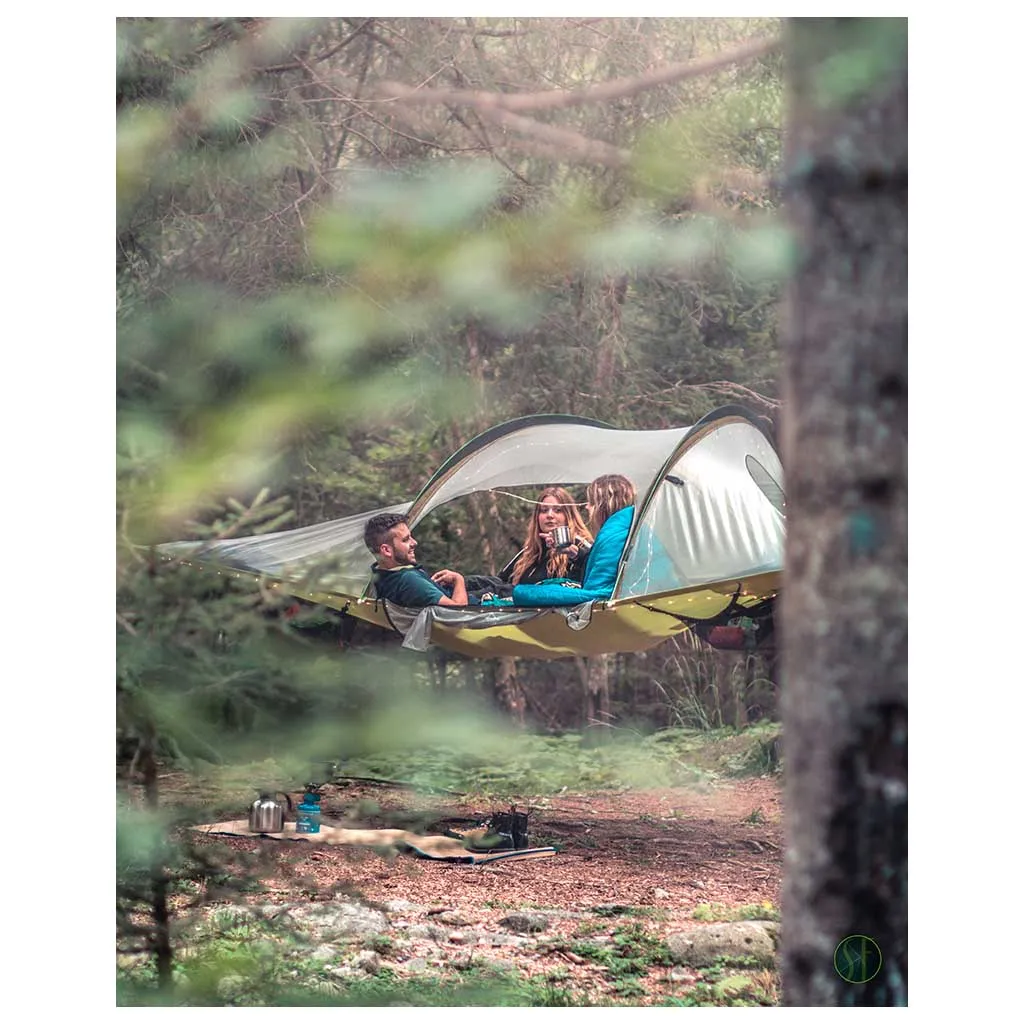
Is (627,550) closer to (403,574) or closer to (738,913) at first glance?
(403,574)

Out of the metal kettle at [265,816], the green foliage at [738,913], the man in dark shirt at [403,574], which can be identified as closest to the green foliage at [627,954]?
the green foliage at [738,913]

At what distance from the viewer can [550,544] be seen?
3.74 metres

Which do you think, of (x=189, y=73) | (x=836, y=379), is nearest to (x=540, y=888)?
(x=836, y=379)

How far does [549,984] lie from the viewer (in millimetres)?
3531

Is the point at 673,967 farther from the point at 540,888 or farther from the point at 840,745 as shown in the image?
the point at 840,745

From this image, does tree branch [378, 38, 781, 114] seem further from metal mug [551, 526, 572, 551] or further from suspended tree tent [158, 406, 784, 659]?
metal mug [551, 526, 572, 551]

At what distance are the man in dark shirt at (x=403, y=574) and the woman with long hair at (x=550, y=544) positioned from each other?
0.52 feet

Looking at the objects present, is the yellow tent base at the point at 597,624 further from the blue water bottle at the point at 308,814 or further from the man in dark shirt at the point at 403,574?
the blue water bottle at the point at 308,814

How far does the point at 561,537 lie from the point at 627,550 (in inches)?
8.8

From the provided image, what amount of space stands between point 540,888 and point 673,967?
417 millimetres

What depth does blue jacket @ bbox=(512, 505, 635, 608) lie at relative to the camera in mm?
3586

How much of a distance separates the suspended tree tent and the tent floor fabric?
1.78 ft
